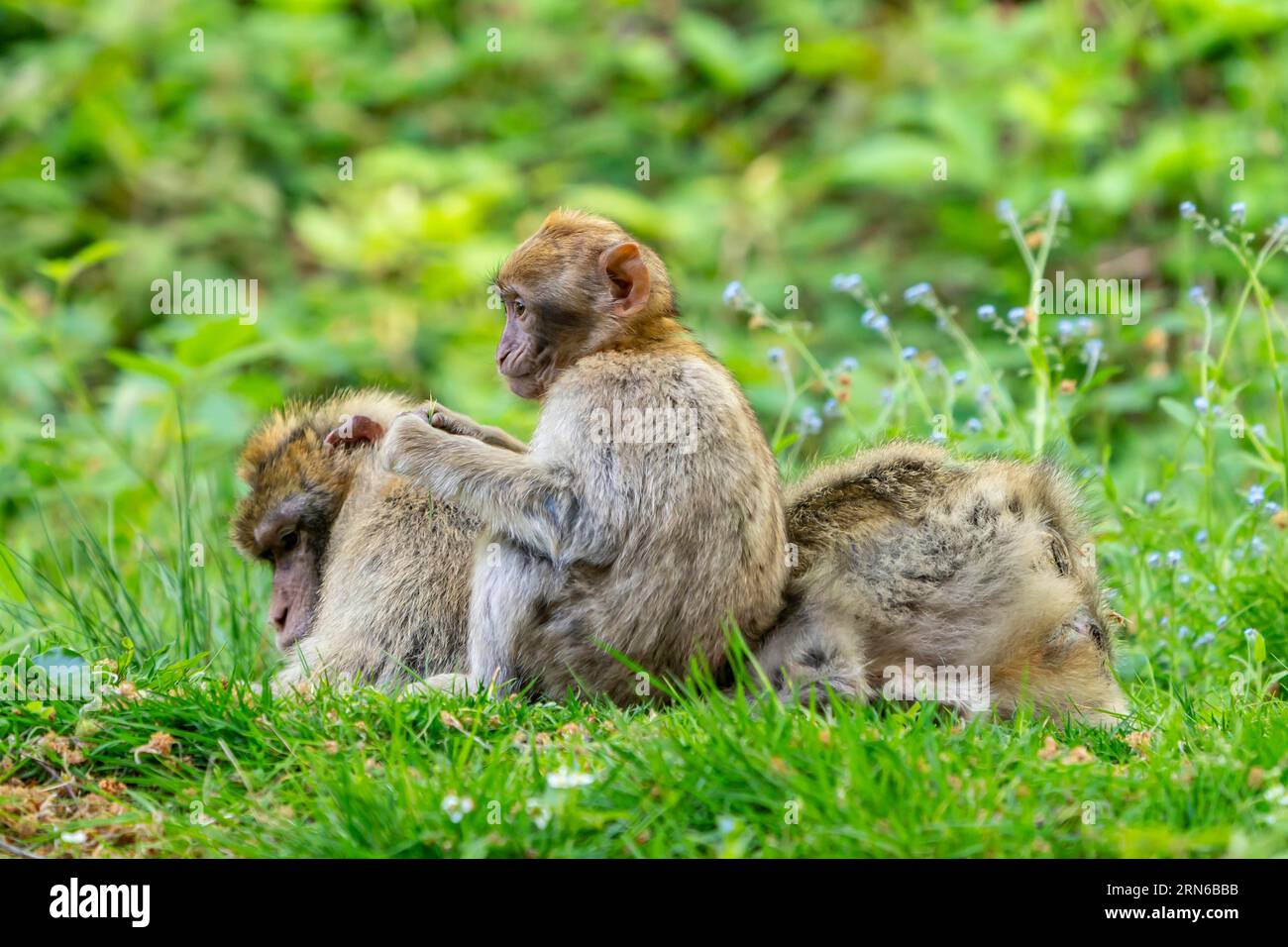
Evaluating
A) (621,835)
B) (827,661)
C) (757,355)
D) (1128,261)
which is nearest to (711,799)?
(621,835)

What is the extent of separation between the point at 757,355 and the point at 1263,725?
5959 mm

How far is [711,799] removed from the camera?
13.3ft

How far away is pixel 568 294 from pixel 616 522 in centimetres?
88

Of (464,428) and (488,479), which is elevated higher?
(464,428)

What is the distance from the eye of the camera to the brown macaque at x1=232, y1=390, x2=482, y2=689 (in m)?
5.61

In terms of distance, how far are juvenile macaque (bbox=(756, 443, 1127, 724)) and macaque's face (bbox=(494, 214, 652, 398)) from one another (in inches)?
41.4

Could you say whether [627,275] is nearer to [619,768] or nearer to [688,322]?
[619,768]

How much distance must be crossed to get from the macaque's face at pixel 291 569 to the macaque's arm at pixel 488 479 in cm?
87

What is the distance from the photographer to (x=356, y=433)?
606cm

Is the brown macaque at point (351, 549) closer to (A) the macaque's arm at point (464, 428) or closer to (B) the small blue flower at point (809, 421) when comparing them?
(A) the macaque's arm at point (464, 428)

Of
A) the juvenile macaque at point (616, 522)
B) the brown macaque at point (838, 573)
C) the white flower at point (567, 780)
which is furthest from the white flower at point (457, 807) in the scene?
the brown macaque at point (838, 573)

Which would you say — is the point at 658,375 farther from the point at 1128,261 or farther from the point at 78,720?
the point at 1128,261

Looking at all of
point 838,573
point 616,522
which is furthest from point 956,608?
point 616,522

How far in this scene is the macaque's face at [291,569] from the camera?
5977mm
